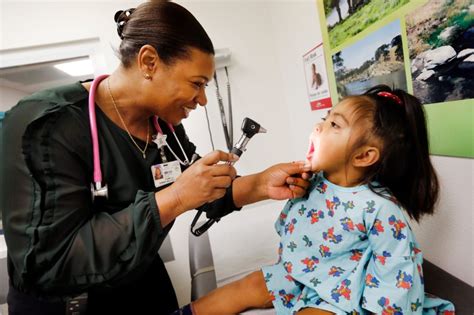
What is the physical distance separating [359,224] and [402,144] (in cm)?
25

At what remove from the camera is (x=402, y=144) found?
0.78 metres

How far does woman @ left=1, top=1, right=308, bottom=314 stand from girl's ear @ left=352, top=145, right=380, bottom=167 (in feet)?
0.57

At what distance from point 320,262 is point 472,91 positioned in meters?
0.58

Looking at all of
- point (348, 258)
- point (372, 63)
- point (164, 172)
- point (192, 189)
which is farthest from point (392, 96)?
point (164, 172)

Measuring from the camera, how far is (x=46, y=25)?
170 centimetres

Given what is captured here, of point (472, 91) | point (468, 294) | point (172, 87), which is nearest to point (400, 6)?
point (472, 91)

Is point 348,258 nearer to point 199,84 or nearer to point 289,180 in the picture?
point 289,180

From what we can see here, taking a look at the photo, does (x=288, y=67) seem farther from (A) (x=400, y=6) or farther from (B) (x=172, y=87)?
(B) (x=172, y=87)

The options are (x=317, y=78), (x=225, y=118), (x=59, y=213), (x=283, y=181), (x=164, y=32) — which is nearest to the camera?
(x=59, y=213)

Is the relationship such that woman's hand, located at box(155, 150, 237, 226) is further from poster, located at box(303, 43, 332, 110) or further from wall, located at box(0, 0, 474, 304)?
poster, located at box(303, 43, 332, 110)

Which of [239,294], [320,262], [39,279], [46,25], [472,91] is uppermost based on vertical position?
[46,25]

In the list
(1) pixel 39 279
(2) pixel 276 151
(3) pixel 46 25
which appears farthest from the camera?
(2) pixel 276 151

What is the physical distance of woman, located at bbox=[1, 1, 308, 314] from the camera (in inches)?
24.0

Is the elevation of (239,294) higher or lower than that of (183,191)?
lower
